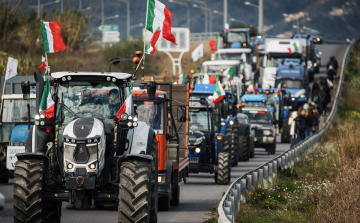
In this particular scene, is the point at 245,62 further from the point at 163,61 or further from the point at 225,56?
the point at 163,61

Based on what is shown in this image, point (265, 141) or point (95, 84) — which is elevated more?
point (95, 84)

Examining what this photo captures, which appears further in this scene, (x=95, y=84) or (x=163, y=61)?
(x=163, y=61)

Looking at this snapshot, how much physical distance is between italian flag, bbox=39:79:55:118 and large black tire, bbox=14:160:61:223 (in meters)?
0.94

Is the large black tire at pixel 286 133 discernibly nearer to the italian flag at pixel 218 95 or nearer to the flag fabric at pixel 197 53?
the flag fabric at pixel 197 53

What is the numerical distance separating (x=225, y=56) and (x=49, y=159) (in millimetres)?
49503

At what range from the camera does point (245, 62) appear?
58.8m

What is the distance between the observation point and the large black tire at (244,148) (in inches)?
1196

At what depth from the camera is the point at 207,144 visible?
2322 cm

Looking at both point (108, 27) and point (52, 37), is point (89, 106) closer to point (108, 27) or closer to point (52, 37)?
point (52, 37)

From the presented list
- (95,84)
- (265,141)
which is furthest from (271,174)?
(265,141)

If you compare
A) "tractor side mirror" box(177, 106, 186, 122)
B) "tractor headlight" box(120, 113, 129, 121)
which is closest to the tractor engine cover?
"tractor headlight" box(120, 113, 129, 121)

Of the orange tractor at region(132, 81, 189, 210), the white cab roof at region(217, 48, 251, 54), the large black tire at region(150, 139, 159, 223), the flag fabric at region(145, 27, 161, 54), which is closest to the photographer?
the large black tire at region(150, 139, 159, 223)

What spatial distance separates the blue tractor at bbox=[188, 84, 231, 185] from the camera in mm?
22375

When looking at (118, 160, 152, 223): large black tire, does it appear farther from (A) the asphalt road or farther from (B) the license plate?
(B) the license plate
